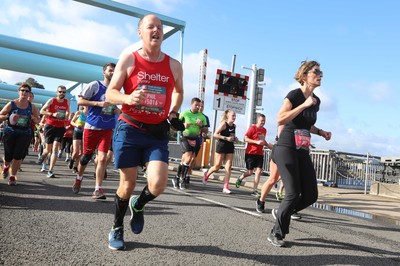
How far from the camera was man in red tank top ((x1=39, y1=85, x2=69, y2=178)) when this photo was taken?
8916mm

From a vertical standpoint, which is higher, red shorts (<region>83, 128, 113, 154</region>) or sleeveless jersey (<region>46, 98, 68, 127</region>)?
sleeveless jersey (<region>46, 98, 68, 127</region>)

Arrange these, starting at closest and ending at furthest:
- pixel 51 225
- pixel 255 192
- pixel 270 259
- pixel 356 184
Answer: pixel 270 259 → pixel 51 225 → pixel 255 192 → pixel 356 184

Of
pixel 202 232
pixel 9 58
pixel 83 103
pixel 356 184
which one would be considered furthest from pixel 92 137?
pixel 9 58

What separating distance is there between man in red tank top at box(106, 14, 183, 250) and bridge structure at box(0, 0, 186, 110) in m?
19.3

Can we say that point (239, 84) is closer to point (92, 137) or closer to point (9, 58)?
point (92, 137)

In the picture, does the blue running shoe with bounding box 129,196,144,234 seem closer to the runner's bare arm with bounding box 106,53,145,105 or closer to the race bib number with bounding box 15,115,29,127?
the runner's bare arm with bounding box 106,53,145,105

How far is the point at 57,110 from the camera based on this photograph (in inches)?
360

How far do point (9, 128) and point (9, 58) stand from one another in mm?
18947

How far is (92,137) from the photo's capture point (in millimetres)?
6219

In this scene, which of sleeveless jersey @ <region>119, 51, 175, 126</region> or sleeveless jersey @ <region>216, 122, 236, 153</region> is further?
sleeveless jersey @ <region>216, 122, 236, 153</region>

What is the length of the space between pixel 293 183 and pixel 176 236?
1.31 meters

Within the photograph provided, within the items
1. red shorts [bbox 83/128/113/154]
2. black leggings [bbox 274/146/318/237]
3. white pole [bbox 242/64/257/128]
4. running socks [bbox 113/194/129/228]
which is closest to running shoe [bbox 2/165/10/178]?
red shorts [bbox 83/128/113/154]


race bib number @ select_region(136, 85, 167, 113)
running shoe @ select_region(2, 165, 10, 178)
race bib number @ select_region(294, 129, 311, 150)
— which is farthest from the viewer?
running shoe @ select_region(2, 165, 10, 178)

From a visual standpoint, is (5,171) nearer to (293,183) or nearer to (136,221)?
(136,221)
